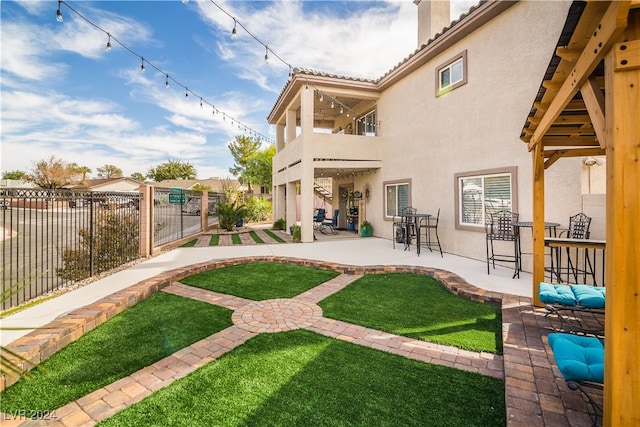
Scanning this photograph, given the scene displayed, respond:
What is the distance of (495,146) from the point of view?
7570 millimetres

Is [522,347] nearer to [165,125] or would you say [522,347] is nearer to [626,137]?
[626,137]

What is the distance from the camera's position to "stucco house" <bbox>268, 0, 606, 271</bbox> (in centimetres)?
657

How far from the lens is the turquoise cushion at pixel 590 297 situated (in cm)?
337

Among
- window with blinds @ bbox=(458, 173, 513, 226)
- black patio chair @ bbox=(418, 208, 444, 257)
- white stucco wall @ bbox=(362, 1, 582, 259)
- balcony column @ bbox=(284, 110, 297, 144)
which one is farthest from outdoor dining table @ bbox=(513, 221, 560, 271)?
balcony column @ bbox=(284, 110, 297, 144)

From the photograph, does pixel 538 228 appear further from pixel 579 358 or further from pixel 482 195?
pixel 482 195

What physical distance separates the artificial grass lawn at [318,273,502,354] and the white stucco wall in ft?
10.7

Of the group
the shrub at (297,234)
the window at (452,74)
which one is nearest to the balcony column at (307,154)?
the shrub at (297,234)

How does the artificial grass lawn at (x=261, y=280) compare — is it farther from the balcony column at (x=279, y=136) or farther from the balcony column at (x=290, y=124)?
the balcony column at (x=279, y=136)

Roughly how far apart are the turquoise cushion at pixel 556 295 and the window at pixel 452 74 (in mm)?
6533

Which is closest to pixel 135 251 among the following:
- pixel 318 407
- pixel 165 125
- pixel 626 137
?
pixel 318 407

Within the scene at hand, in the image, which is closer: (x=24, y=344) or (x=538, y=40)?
(x=24, y=344)

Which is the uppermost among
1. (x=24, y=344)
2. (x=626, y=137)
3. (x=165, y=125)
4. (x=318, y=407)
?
(x=165, y=125)

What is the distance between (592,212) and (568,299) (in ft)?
11.1

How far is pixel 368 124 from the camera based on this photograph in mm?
12953
